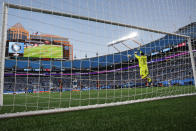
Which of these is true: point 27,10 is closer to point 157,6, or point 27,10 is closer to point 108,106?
point 108,106

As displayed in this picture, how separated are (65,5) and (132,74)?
803 inches

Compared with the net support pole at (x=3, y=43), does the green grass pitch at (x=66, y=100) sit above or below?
below

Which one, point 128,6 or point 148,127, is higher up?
point 128,6

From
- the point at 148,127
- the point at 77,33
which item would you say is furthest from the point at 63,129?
the point at 77,33

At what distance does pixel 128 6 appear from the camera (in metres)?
5.30

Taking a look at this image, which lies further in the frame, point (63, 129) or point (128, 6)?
point (128, 6)

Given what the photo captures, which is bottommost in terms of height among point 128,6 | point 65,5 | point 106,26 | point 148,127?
point 148,127

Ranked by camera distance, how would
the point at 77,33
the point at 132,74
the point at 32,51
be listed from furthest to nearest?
the point at 132,74, the point at 32,51, the point at 77,33

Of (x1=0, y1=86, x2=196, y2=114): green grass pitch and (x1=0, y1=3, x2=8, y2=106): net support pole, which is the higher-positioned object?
(x1=0, y1=3, x2=8, y2=106): net support pole

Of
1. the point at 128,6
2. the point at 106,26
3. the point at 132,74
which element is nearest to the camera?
the point at 106,26

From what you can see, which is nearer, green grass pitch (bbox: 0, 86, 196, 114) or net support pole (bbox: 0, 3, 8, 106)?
net support pole (bbox: 0, 3, 8, 106)

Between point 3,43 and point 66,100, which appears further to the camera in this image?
point 66,100

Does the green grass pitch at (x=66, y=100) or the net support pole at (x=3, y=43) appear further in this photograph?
the green grass pitch at (x=66, y=100)

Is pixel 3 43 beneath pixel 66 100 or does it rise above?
above
